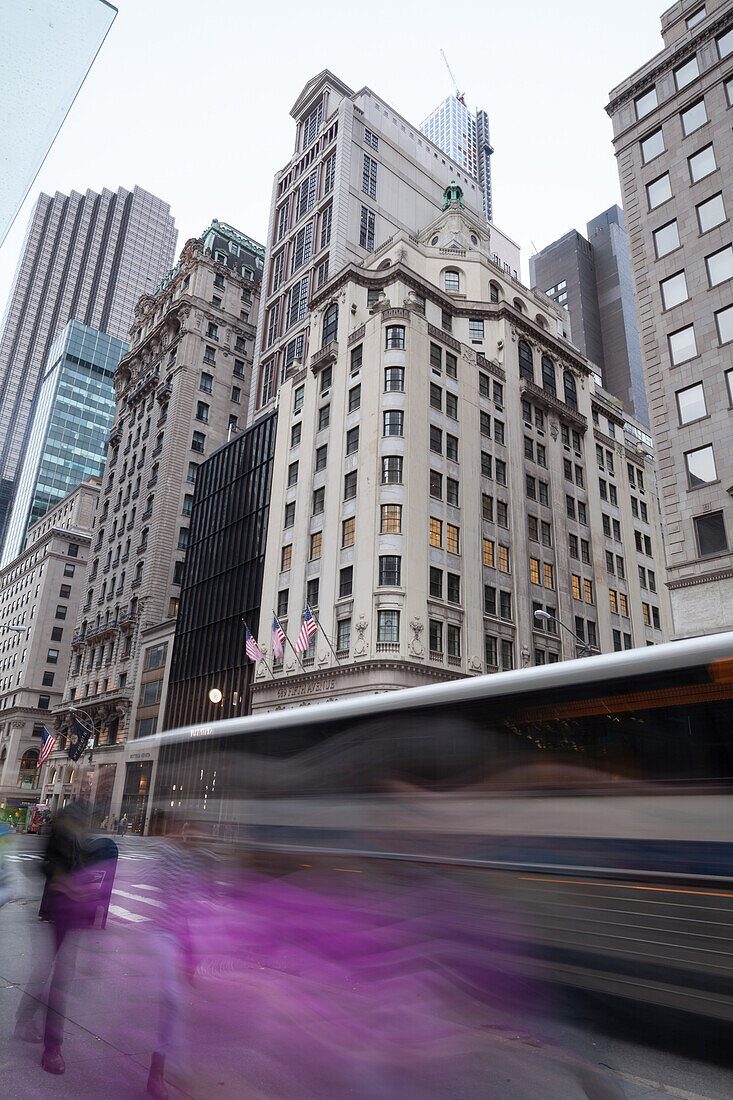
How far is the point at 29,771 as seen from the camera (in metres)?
85.1

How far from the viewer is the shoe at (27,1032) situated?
5.69 metres

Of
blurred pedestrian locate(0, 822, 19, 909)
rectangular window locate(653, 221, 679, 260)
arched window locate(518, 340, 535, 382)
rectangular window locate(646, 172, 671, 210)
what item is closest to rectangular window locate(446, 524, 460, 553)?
arched window locate(518, 340, 535, 382)

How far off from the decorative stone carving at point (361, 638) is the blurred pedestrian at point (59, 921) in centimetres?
2662

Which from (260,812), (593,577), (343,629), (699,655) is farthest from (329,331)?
(699,655)

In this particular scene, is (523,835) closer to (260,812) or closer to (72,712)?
(260,812)

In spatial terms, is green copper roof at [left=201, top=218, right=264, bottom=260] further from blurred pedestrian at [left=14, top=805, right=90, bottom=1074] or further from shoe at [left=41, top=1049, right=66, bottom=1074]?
shoe at [left=41, top=1049, right=66, bottom=1074]

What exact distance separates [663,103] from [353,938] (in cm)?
3694

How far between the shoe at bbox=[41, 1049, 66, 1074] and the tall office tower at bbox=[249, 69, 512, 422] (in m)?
49.9

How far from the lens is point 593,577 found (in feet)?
157

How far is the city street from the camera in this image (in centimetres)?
517

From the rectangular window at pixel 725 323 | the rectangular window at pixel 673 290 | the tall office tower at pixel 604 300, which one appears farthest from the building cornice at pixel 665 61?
the tall office tower at pixel 604 300

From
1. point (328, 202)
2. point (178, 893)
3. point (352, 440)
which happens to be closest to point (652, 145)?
point (352, 440)

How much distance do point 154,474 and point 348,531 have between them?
33103 millimetres

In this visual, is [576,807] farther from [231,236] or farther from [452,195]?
[231,236]
